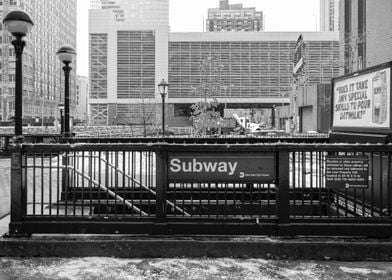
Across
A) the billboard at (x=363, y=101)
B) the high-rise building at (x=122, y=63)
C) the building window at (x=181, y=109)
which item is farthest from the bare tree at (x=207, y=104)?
the building window at (x=181, y=109)

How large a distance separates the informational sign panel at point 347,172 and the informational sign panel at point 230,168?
2.73 ft

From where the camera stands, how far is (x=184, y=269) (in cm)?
511

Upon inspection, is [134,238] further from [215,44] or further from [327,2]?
[327,2]

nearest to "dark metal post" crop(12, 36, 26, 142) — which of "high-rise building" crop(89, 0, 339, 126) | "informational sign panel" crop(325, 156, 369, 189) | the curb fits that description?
the curb

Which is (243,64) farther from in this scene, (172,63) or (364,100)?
(364,100)

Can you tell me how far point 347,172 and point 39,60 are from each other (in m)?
140

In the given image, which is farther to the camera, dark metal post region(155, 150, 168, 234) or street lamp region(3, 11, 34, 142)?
street lamp region(3, 11, 34, 142)

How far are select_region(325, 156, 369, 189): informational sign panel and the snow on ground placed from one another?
1.06 meters

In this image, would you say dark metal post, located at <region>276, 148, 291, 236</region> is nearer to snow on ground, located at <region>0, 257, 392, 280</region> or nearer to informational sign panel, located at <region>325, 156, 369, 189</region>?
snow on ground, located at <region>0, 257, 392, 280</region>

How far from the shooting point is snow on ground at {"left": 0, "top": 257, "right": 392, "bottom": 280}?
4.88m

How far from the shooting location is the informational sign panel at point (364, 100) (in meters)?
6.21

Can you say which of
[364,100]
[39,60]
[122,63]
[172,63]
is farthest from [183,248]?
[39,60]

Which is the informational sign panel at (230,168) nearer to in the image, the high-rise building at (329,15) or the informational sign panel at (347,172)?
the informational sign panel at (347,172)

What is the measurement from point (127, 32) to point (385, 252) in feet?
395
